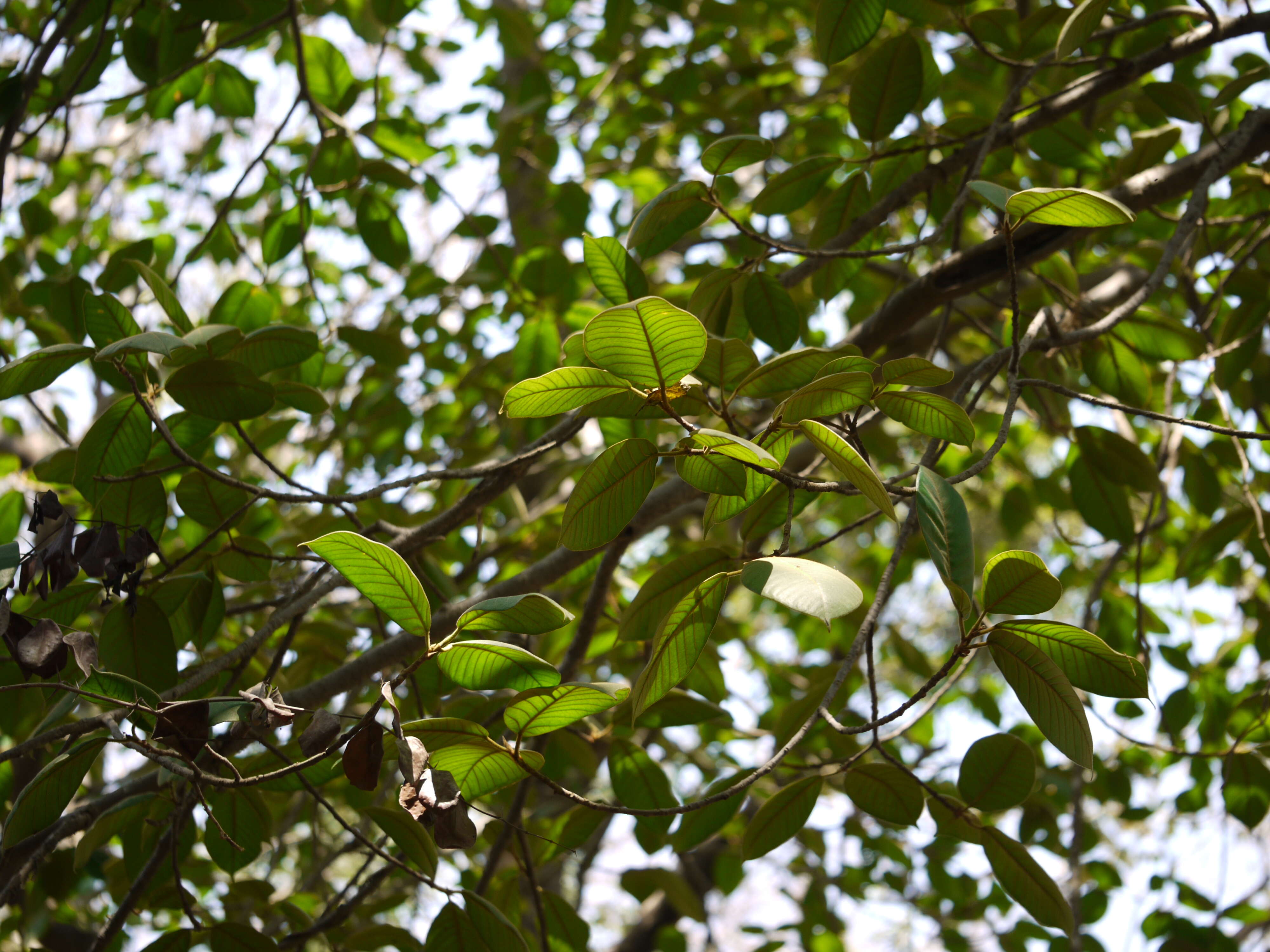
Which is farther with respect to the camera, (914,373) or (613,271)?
(613,271)

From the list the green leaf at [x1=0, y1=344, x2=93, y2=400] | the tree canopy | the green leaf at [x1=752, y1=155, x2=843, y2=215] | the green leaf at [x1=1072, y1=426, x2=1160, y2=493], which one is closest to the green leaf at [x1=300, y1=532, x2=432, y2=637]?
the tree canopy

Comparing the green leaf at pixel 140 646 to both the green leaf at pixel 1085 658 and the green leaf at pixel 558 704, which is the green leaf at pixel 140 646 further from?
the green leaf at pixel 1085 658

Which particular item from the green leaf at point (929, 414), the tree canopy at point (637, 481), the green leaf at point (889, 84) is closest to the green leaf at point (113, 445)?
the tree canopy at point (637, 481)

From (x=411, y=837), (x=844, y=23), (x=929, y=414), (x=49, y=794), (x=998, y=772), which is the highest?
(x=844, y=23)

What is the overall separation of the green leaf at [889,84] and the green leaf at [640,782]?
3.00ft

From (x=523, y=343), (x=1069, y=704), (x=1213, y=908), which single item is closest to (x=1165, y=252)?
(x=1069, y=704)

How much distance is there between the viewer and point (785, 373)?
0.83 m

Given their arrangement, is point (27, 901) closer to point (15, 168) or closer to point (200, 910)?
point (200, 910)

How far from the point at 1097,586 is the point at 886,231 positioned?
813mm

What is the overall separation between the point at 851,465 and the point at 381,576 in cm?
37

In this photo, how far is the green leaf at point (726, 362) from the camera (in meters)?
0.85

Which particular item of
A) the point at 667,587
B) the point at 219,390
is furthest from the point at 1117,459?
the point at 219,390

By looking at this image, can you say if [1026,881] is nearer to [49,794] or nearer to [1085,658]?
[1085,658]

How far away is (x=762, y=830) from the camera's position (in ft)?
3.27
